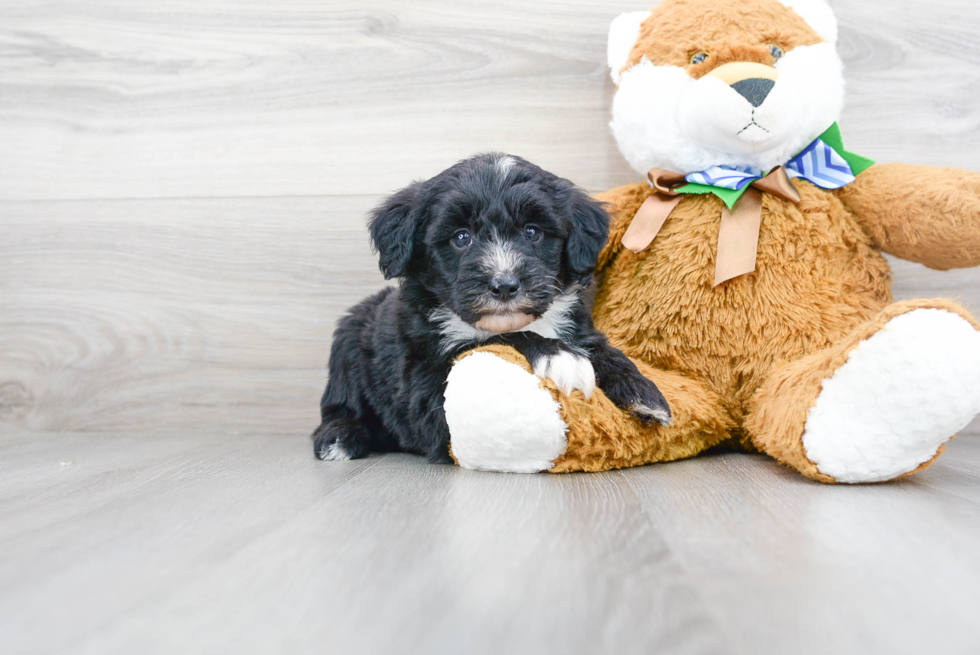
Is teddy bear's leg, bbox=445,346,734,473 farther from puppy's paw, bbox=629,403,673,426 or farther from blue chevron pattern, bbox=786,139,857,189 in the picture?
blue chevron pattern, bbox=786,139,857,189

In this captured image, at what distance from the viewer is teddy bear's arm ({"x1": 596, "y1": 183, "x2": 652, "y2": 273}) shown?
1.64m

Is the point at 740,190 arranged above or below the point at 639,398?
above

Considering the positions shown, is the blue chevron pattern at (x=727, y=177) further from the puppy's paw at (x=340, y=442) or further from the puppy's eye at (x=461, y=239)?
the puppy's paw at (x=340, y=442)

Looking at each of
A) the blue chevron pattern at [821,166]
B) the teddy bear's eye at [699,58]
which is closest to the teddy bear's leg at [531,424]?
the blue chevron pattern at [821,166]

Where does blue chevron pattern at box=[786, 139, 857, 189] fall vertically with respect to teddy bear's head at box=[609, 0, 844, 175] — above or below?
below

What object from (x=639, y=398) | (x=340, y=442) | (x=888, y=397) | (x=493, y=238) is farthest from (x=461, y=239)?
(x=888, y=397)

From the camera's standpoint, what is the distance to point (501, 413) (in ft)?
3.92

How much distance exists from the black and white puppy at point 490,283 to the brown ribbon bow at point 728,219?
0.16m

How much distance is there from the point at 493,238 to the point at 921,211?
91cm

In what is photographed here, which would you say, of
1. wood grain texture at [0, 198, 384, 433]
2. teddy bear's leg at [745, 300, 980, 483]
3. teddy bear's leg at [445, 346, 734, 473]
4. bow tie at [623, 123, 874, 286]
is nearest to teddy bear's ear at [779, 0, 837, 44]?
bow tie at [623, 123, 874, 286]

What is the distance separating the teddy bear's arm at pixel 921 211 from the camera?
1.42m

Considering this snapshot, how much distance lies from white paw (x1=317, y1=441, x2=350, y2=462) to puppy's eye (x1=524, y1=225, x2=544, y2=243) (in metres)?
0.66

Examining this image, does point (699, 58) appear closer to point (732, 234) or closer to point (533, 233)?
point (732, 234)

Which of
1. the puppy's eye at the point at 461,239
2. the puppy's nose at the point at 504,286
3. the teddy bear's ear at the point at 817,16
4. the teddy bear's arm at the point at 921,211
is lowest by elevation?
the puppy's nose at the point at 504,286
